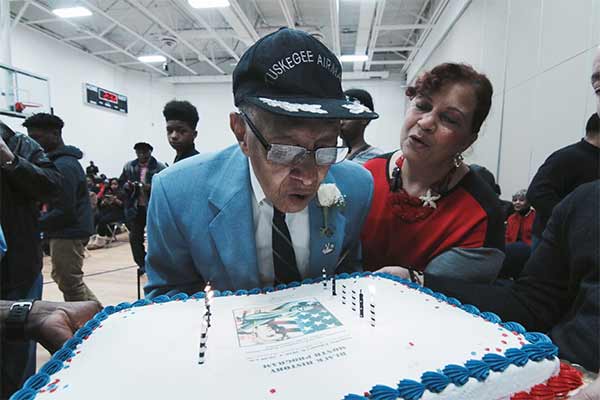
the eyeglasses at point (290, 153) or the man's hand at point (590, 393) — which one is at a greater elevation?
the eyeglasses at point (290, 153)

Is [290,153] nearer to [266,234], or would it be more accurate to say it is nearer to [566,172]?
[266,234]

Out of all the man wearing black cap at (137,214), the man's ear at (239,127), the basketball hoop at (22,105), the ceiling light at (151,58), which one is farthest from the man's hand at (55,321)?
the ceiling light at (151,58)

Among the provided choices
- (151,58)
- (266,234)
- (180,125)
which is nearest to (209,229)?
(266,234)

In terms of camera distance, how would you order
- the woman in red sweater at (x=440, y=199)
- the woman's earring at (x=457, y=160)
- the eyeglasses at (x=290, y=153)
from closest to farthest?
the eyeglasses at (x=290, y=153)
the woman in red sweater at (x=440, y=199)
the woman's earring at (x=457, y=160)

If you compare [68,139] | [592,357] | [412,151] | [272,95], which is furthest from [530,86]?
[68,139]

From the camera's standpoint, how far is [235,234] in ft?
3.99

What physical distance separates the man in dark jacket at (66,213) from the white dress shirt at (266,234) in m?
2.74

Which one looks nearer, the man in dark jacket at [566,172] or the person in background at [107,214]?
the man in dark jacket at [566,172]

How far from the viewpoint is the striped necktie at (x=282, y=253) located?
126 centimetres

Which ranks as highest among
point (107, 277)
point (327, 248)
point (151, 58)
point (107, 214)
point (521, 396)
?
point (151, 58)

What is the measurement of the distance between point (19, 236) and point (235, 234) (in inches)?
62.7

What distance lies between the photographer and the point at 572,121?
346 cm

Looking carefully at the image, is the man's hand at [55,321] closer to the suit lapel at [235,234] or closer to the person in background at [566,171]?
the suit lapel at [235,234]

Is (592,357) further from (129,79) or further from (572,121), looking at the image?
(129,79)
